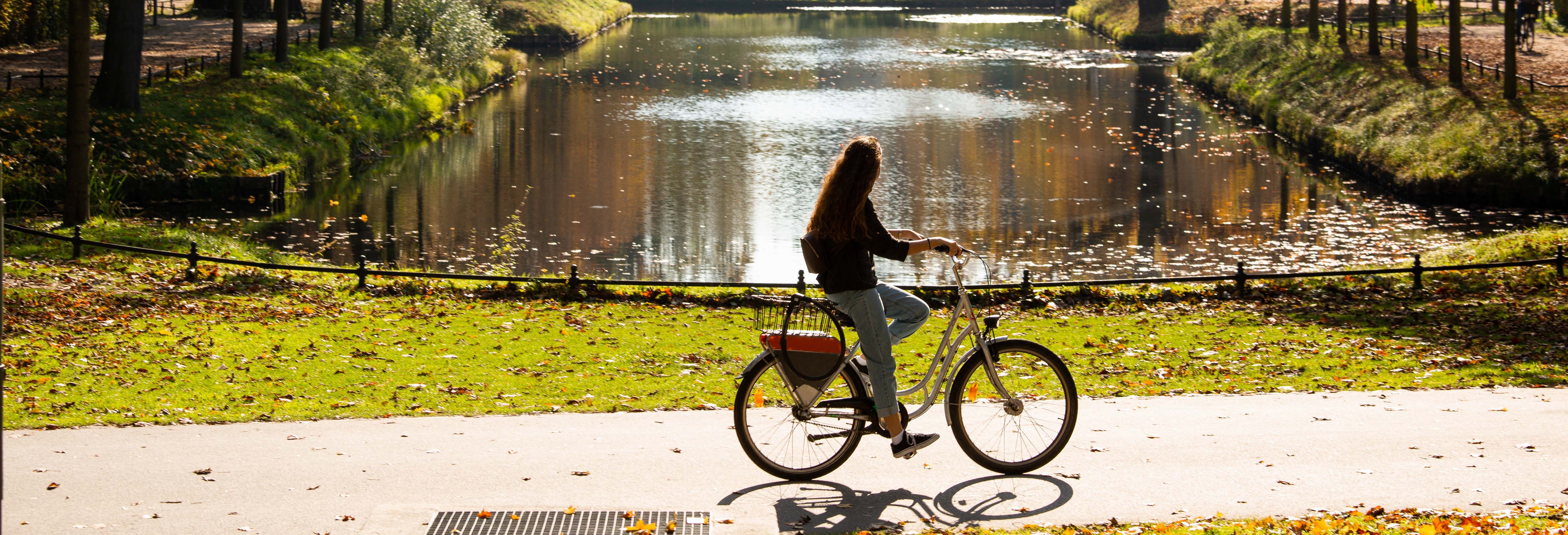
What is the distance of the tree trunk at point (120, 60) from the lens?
2467 centimetres

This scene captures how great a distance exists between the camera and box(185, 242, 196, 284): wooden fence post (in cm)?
1516

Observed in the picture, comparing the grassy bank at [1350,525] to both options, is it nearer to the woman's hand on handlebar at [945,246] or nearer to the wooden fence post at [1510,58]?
the woman's hand on handlebar at [945,246]

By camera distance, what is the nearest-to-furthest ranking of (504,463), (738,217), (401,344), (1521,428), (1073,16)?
1. (504,463)
2. (1521,428)
3. (401,344)
4. (738,217)
5. (1073,16)

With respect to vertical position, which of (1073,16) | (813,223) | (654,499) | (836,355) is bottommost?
(654,499)

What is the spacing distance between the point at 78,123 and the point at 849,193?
16082mm

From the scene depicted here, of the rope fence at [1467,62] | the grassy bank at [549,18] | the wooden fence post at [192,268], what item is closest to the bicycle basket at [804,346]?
the wooden fence post at [192,268]

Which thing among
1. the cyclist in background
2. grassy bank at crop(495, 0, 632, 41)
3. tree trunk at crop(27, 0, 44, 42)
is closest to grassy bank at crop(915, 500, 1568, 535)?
tree trunk at crop(27, 0, 44, 42)

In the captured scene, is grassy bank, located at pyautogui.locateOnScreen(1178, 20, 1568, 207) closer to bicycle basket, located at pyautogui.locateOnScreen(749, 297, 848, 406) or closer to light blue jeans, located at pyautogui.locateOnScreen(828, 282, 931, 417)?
light blue jeans, located at pyautogui.locateOnScreen(828, 282, 931, 417)

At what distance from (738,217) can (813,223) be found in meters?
17.1

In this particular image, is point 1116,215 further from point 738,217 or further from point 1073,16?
point 1073,16

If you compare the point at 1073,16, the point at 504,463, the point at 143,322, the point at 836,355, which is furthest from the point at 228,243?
the point at 1073,16

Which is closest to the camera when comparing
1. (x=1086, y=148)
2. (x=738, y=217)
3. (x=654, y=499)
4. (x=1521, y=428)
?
(x=654, y=499)

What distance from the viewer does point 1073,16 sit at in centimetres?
8412

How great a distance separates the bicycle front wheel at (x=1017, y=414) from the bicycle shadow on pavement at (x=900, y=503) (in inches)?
5.4
